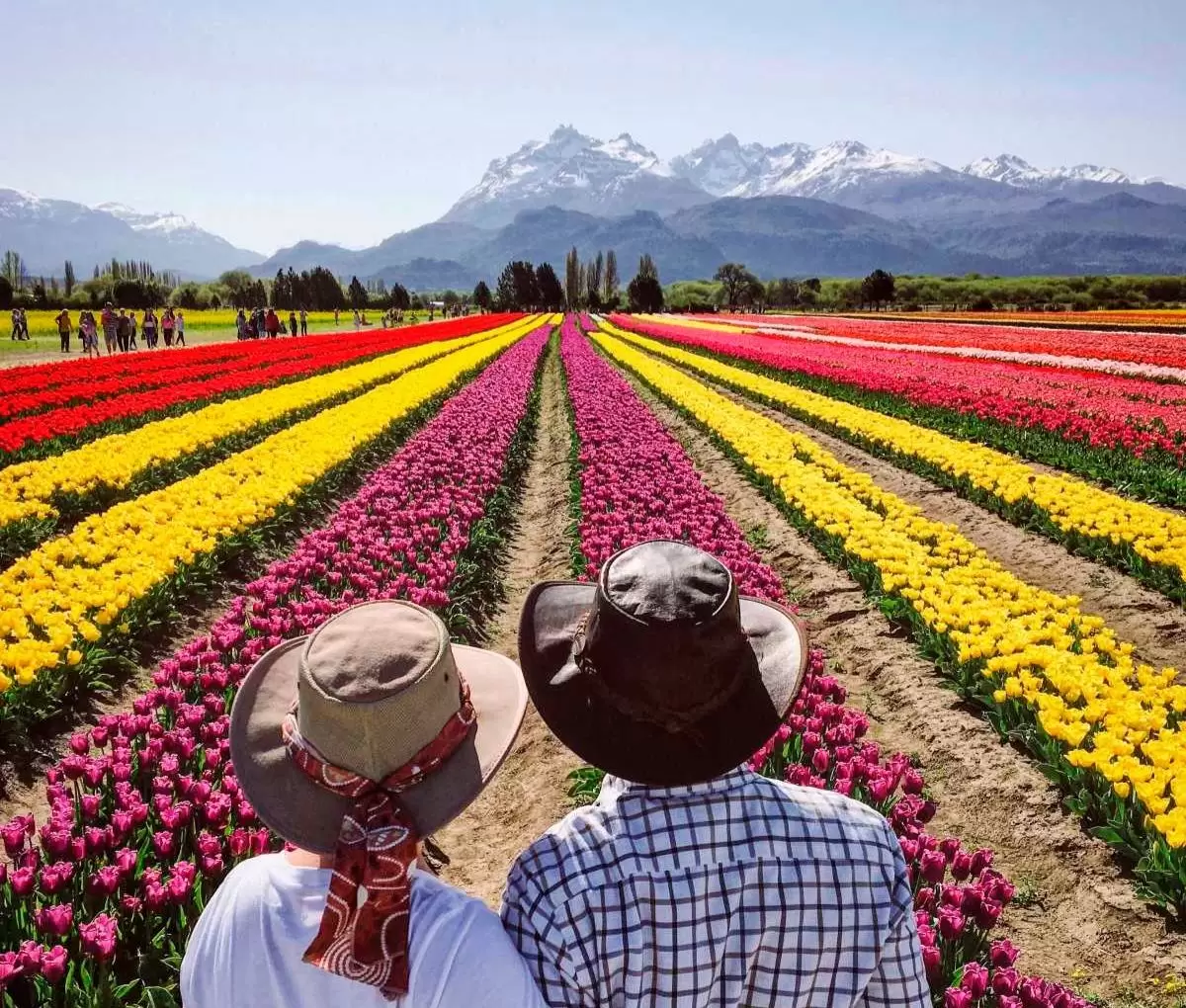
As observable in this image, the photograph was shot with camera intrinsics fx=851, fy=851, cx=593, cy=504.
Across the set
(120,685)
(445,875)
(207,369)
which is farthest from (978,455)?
(207,369)

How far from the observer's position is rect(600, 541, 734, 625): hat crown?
1941 millimetres

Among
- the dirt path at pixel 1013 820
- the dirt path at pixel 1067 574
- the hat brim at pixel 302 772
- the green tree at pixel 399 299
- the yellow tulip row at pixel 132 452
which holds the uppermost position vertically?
the green tree at pixel 399 299

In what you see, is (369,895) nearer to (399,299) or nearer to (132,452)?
(132,452)

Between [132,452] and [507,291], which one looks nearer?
[132,452]

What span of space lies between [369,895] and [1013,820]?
441 centimetres

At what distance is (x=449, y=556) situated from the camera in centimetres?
809

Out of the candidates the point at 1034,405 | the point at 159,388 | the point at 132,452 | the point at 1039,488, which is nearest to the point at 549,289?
the point at 159,388

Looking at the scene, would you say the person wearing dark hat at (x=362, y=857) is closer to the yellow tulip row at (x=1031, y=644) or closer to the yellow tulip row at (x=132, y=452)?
the yellow tulip row at (x=1031, y=644)

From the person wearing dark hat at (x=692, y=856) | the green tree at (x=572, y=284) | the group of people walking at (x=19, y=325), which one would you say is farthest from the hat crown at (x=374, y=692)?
the green tree at (x=572, y=284)

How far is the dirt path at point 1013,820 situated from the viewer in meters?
3.92

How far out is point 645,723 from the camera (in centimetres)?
197

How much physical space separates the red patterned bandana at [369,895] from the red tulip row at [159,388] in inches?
530

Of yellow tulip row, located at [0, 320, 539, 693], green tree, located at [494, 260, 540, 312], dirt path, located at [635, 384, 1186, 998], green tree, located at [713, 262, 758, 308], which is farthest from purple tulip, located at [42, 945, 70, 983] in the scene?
green tree, located at [713, 262, 758, 308]

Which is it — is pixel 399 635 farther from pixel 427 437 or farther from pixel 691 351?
pixel 691 351
